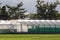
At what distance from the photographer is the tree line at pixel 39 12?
37.0 metres

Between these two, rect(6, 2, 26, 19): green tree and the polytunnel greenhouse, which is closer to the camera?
the polytunnel greenhouse

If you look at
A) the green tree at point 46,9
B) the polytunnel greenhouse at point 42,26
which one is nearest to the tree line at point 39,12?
the green tree at point 46,9

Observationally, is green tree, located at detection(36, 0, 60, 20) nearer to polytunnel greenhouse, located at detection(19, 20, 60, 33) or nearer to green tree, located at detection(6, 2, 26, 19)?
green tree, located at detection(6, 2, 26, 19)

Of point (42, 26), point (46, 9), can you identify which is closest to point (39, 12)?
point (46, 9)

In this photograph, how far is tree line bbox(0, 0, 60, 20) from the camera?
3697cm

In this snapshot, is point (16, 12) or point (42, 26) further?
point (16, 12)

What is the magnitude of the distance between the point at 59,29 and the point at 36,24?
2.73 metres

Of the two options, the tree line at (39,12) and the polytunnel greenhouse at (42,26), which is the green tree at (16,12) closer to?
the tree line at (39,12)

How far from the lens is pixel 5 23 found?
1011 inches

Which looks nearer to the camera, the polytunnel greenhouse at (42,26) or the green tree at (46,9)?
the polytunnel greenhouse at (42,26)

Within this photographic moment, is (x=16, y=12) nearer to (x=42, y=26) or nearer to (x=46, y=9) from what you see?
(x=46, y=9)

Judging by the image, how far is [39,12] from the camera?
38.3 metres

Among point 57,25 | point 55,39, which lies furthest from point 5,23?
point 55,39

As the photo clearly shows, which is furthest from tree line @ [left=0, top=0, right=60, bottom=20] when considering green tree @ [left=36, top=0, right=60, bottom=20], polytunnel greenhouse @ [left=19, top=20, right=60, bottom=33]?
polytunnel greenhouse @ [left=19, top=20, right=60, bottom=33]
